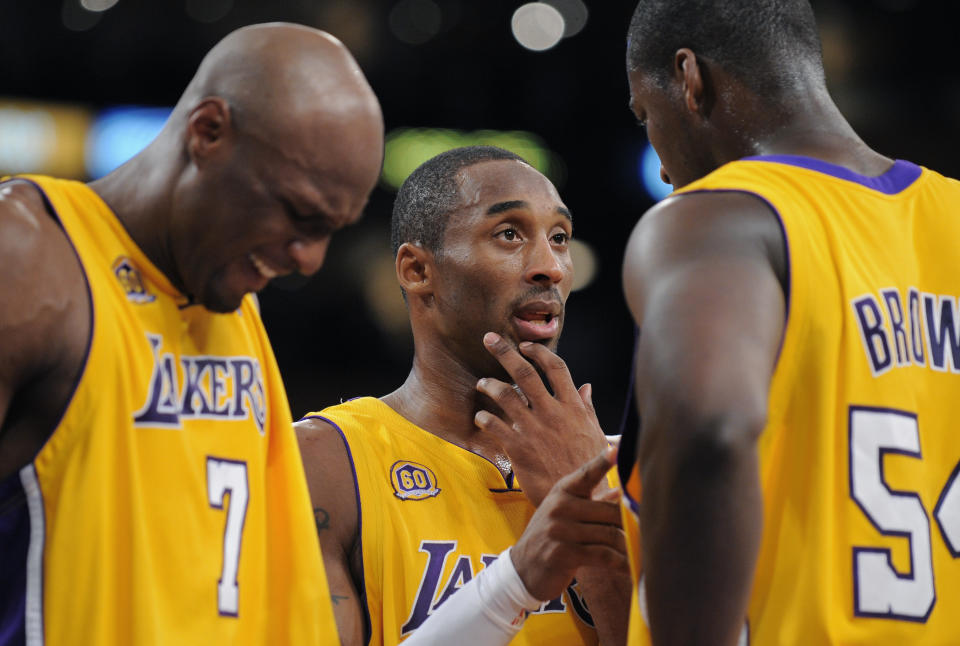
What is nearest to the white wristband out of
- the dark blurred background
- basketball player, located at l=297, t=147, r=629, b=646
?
basketball player, located at l=297, t=147, r=629, b=646

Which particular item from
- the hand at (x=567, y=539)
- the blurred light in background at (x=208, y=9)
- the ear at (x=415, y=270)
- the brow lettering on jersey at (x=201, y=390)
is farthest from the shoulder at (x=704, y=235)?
the blurred light in background at (x=208, y=9)

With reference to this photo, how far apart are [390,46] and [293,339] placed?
2.84 meters

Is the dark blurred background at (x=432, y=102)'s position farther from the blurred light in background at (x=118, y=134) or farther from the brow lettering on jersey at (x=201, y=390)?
the brow lettering on jersey at (x=201, y=390)

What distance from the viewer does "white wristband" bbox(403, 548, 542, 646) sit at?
213 cm

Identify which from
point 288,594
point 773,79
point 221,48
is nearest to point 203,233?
point 221,48

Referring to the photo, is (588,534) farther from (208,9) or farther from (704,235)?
(208,9)

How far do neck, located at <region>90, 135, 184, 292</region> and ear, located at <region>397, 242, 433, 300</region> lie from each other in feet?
3.82

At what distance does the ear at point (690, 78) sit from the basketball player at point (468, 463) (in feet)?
2.23

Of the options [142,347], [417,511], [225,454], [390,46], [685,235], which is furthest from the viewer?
[390,46]

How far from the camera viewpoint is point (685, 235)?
155 cm

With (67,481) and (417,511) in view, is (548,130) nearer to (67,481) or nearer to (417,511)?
(417,511)

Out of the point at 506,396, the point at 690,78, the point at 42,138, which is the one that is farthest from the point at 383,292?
the point at 690,78

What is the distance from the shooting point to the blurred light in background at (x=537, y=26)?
937 centimetres

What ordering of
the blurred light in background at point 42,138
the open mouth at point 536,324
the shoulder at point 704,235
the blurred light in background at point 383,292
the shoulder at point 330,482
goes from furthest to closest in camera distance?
the blurred light in background at point 383,292 → the blurred light in background at point 42,138 → the open mouth at point 536,324 → the shoulder at point 330,482 → the shoulder at point 704,235
